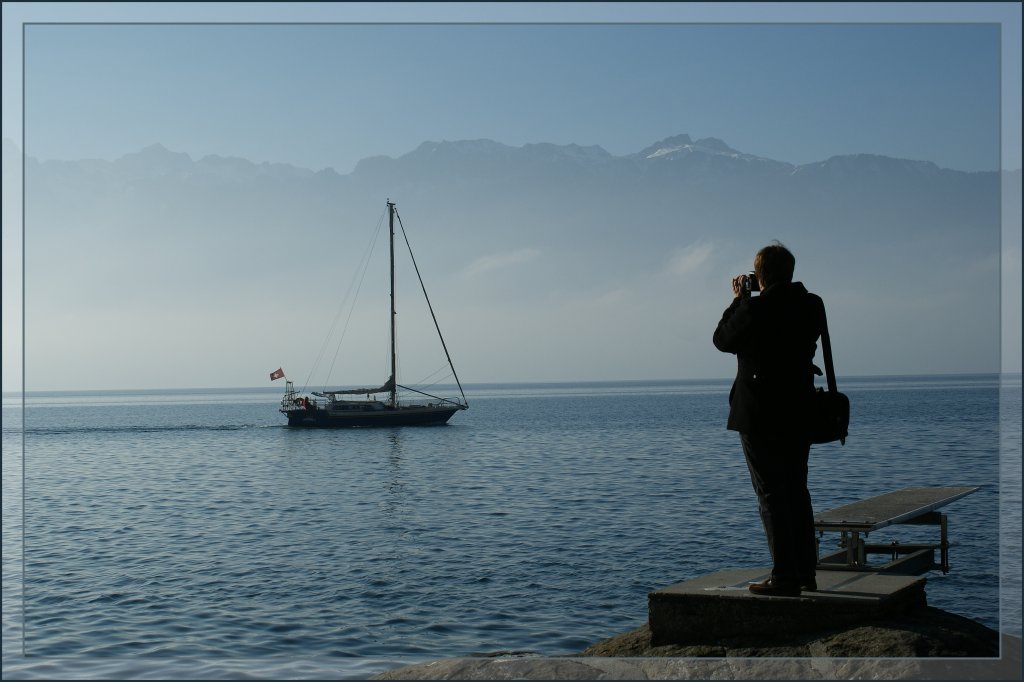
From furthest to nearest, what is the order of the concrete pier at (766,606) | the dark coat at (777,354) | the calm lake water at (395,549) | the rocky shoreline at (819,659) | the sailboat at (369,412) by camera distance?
1. the sailboat at (369,412)
2. the calm lake water at (395,549)
3. the concrete pier at (766,606)
4. the dark coat at (777,354)
5. the rocky shoreline at (819,659)

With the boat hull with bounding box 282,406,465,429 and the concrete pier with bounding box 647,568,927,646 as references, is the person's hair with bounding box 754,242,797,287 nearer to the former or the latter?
the concrete pier with bounding box 647,568,927,646

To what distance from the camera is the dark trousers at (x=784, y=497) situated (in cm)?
538

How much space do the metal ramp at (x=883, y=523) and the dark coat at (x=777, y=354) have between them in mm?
1392

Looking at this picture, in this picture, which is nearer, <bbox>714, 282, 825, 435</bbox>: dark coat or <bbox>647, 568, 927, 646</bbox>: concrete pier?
<bbox>714, 282, 825, 435</bbox>: dark coat

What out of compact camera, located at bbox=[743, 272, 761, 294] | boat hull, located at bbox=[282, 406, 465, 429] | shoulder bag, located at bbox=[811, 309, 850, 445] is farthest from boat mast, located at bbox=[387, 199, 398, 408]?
→ shoulder bag, located at bbox=[811, 309, 850, 445]

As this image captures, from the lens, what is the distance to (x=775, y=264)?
5457mm

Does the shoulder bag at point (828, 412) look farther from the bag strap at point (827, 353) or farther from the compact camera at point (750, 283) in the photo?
the compact camera at point (750, 283)

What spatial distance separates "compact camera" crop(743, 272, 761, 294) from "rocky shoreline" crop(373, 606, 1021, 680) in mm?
1750

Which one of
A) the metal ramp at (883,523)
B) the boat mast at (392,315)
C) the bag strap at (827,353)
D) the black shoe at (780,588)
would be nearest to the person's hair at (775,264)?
the bag strap at (827,353)

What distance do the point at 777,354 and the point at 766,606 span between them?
1304 mm

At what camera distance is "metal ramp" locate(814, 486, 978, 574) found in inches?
258

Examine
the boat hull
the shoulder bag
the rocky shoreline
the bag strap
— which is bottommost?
the boat hull

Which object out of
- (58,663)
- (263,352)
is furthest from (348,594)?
(263,352)

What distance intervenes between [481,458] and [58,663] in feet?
107
